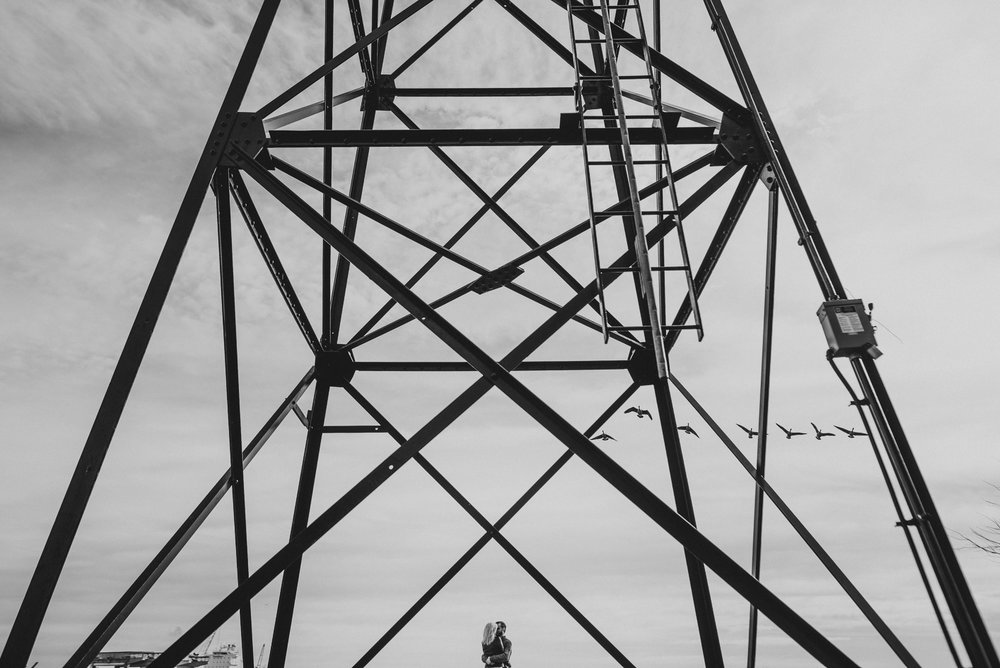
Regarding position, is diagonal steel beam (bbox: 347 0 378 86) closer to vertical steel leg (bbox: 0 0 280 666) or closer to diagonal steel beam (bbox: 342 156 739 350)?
vertical steel leg (bbox: 0 0 280 666)

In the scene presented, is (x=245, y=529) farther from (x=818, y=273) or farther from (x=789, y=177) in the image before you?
(x=789, y=177)

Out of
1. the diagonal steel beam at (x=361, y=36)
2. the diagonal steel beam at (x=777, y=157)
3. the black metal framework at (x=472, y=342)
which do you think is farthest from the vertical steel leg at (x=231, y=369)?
the diagonal steel beam at (x=777, y=157)

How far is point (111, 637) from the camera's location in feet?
14.0

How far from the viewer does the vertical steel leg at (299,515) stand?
22.5 feet

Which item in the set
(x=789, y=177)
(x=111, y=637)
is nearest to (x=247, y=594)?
(x=111, y=637)

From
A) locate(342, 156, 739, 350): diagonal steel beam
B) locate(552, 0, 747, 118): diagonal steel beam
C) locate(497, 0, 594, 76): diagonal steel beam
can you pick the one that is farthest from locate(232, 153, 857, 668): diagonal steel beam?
locate(497, 0, 594, 76): diagonal steel beam

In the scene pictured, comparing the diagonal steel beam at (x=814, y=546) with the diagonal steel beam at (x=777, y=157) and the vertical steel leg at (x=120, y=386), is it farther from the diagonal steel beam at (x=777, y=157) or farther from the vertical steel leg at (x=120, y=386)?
the vertical steel leg at (x=120, y=386)

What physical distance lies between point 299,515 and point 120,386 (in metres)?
3.50

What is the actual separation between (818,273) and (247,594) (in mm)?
4534

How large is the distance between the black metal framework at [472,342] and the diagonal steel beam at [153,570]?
0.02 metres

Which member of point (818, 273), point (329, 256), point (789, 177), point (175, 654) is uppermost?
point (329, 256)

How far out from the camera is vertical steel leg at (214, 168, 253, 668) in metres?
4.99

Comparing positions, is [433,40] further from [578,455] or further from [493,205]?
[578,455]

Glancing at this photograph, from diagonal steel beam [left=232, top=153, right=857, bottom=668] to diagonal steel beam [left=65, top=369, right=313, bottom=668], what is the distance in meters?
0.92
